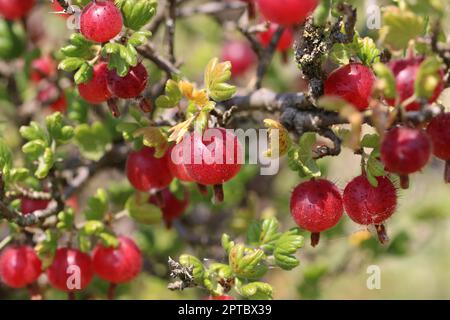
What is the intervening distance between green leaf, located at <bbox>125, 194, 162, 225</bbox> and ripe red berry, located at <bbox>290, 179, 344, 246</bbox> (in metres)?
0.64

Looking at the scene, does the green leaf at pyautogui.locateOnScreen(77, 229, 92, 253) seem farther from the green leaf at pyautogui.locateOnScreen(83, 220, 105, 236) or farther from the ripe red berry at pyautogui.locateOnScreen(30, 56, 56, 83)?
the ripe red berry at pyautogui.locateOnScreen(30, 56, 56, 83)

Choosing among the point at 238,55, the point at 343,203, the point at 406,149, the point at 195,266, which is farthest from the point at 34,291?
the point at 238,55

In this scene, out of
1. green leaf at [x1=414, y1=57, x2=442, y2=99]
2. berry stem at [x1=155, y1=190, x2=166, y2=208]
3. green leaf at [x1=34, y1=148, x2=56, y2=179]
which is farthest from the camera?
berry stem at [x1=155, y1=190, x2=166, y2=208]

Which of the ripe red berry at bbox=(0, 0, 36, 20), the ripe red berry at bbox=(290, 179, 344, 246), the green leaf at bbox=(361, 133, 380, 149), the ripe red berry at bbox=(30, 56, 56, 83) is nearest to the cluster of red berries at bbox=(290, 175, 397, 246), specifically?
the ripe red berry at bbox=(290, 179, 344, 246)

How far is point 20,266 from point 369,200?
1.28 metres

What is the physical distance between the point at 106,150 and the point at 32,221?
0.63 m

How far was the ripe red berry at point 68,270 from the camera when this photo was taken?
7.71 feet

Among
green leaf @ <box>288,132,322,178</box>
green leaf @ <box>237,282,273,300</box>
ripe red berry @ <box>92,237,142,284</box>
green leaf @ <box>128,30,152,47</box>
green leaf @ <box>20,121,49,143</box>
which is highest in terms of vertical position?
green leaf @ <box>128,30,152,47</box>

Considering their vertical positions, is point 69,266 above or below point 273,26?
below

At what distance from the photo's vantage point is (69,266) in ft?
7.70

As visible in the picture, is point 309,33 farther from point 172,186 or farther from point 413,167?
point 172,186

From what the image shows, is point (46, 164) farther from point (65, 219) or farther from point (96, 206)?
point (96, 206)

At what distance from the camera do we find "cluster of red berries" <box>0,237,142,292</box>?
2361 mm

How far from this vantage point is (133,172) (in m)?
2.34
